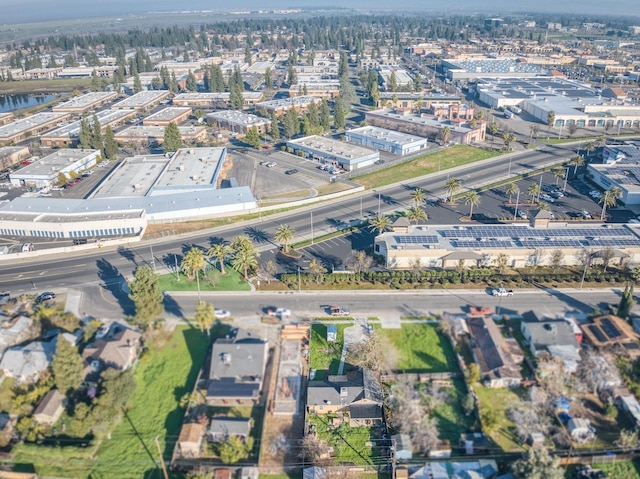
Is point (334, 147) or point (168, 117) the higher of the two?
point (168, 117)

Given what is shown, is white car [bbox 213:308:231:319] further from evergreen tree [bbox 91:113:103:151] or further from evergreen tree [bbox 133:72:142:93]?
evergreen tree [bbox 133:72:142:93]

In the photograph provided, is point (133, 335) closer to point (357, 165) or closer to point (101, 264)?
point (101, 264)

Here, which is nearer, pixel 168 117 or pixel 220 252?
pixel 220 252

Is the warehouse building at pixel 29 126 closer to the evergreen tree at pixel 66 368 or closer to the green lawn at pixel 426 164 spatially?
the green lawn at pixel 426 164

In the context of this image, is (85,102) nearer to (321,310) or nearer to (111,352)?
(111,352)

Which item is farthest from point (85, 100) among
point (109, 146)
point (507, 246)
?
point (507, 246)
